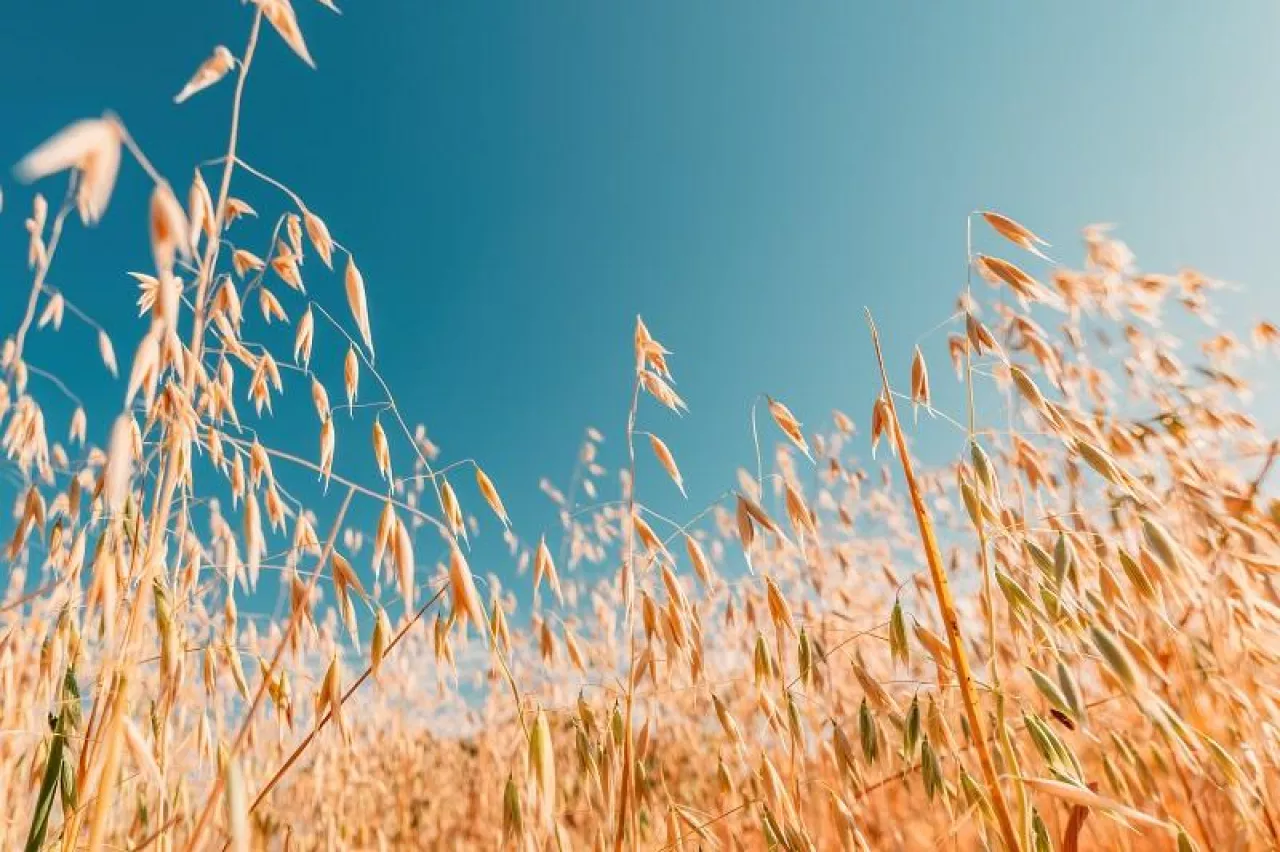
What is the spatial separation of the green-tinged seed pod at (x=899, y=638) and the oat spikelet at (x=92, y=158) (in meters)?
1.45

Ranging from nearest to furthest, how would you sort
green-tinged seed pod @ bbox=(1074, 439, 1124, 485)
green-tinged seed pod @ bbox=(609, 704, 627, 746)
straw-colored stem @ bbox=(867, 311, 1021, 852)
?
1. straw-colored stem @ bbox=(867, 311, 1021, 852)
2. green-tinged seed pod @ bbox=(1074, 439, 1124, 485)
3. green-tinged seed pod @ bbox=(609, 704, 627, 746)

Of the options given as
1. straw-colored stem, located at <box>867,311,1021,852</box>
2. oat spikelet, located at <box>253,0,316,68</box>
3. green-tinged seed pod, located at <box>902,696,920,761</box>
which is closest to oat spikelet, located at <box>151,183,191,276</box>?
oat spikelet, located at <box>253,0,316,68</box>

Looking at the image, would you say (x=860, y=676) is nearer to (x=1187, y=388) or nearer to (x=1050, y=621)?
(x=1050, y=621)

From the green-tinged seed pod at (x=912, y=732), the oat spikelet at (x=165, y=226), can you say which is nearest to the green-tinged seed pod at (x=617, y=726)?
the green-tinged seed pod at (x=912, y=732)

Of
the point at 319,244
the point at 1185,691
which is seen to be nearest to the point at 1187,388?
the point at 1185,691

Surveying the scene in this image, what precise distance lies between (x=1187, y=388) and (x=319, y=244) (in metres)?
2.86

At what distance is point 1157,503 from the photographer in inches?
54.4

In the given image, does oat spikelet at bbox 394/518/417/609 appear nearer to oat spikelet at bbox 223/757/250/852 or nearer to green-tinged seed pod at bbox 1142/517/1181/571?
oat spikelet at bbox 223/757/250/852

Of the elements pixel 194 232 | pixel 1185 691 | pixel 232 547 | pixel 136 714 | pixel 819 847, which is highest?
pixel 194 232

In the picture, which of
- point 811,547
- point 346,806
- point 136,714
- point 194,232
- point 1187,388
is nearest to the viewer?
point 194,232

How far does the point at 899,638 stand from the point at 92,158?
1503mm

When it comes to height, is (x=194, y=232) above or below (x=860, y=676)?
above

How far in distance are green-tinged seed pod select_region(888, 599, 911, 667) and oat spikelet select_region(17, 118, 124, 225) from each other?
4.74 ft

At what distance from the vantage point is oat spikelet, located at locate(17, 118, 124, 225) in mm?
723
